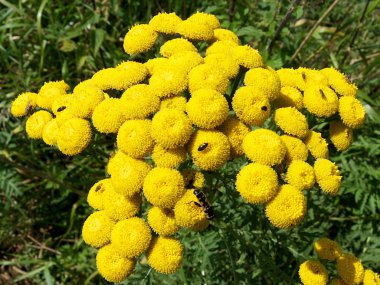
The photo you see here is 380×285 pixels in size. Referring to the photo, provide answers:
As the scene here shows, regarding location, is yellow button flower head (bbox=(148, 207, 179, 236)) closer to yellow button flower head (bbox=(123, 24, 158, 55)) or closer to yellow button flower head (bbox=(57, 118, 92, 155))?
yellow button flower head (bbox=(57, 118, 92, 155))

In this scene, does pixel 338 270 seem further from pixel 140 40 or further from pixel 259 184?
pixel 140 40

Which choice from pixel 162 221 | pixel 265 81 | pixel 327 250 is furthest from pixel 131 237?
pixel 327 250

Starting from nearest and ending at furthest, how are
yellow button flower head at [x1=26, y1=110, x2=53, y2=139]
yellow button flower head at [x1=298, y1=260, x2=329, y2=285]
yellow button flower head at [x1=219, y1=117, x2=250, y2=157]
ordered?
yellow button flower head at [x1=219, y1=117, x2=250, y2=157] < yellow button flower head at [x1=298, y1=260, x2=329, y2=285] < yellow button flower head at [x1=26, y1=110, x2=53, y2=139]

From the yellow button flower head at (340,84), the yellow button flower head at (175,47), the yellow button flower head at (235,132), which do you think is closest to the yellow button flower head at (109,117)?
the yellow button flower head at (175,47)

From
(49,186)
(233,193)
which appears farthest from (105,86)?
(49,186)

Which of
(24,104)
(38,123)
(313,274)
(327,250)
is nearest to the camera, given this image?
(313,274)

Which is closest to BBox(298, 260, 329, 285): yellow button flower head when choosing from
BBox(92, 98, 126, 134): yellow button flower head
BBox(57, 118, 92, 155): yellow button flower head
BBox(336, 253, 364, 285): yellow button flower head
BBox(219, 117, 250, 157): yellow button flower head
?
BBox(336, 253, 364, 285): yellow button flower head
